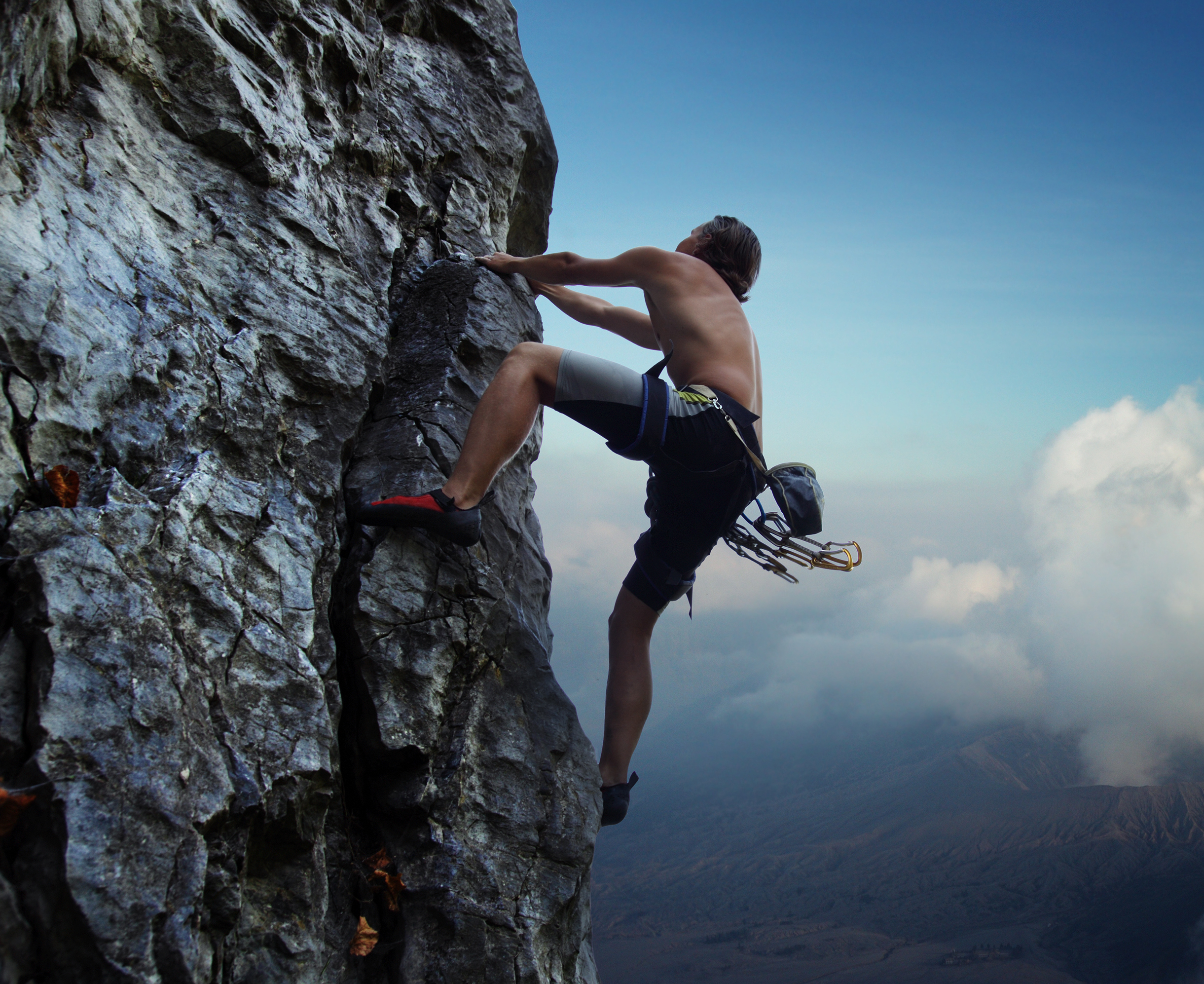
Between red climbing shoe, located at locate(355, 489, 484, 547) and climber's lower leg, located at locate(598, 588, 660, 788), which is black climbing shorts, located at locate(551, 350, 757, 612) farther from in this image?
red climbing shoe, located at locate(355, 489, 484, 547)

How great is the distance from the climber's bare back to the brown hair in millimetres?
119

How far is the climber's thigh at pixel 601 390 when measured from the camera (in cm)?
412

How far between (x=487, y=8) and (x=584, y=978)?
851cm

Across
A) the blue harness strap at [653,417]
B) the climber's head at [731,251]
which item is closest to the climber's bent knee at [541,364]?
the blue harness strap at [653,417]

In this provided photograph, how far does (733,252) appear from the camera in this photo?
5.18m

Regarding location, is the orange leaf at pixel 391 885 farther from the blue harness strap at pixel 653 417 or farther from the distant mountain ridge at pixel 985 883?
the distant mountain ridge at pixel 985 883

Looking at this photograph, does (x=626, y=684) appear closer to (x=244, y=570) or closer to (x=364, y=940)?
(x=364, y=940)

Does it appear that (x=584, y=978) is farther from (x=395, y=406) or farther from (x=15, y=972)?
(x=395, y=406)

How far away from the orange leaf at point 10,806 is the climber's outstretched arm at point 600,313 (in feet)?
15.5

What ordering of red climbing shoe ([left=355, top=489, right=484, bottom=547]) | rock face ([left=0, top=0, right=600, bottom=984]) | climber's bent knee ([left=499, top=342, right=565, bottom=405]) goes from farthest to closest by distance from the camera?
climber's bent knee ([left=499, top=342, right=565, bottom=405]) → red climbing shoe ([left=355, top=489, right=484, bottom=547]) → rock face ([left=0, top=0, right=600, bottom=984])

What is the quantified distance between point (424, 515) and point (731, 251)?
116 inches

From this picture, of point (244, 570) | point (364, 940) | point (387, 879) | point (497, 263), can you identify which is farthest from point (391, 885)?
point (497, 263)

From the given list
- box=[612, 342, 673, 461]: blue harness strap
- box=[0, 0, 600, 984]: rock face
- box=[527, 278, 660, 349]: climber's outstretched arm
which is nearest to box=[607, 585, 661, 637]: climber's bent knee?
box=[0, 0, 600, 984]: rock face

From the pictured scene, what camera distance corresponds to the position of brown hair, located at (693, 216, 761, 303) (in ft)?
17.0
